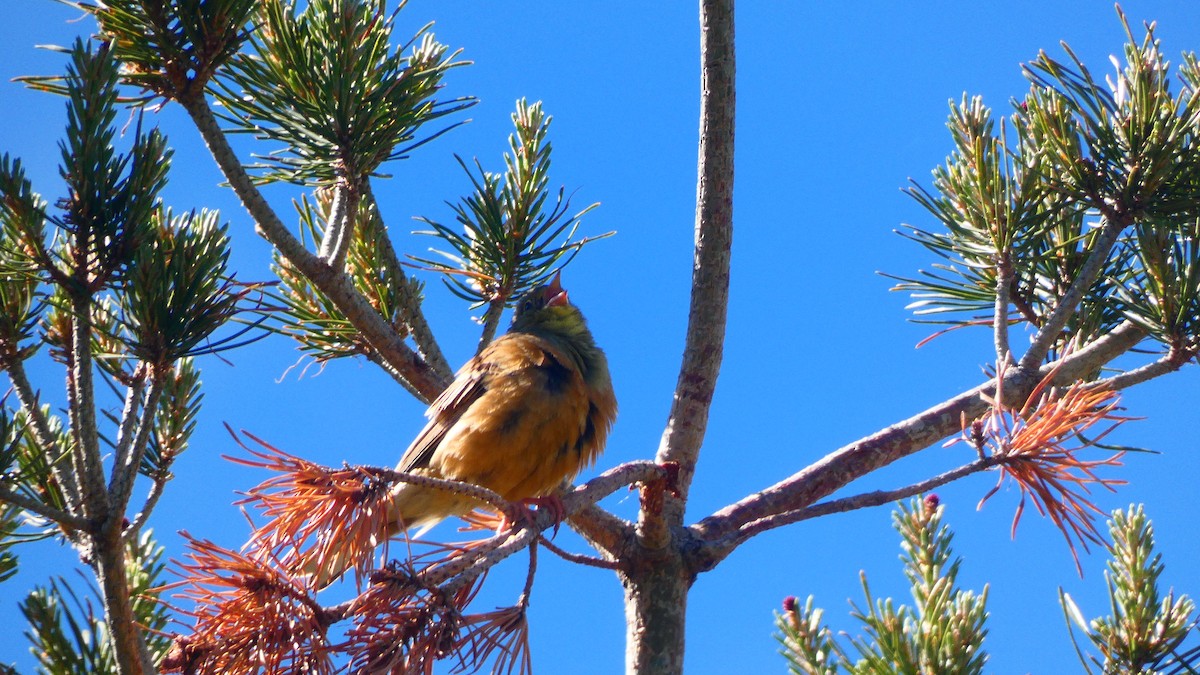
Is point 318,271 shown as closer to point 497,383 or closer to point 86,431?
point 86,431

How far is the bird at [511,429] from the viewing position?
3.49 m

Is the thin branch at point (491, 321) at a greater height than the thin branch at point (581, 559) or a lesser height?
greater

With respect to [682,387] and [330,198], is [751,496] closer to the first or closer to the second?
[682,387]

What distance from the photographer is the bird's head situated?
4791 mm

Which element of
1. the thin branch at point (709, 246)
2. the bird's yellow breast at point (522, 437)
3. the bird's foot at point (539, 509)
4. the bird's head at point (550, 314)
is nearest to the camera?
the bird's foot at point (539, 509)

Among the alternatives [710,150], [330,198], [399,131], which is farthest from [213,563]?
[330,198]

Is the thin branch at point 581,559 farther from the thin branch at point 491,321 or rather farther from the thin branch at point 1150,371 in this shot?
the thin branch at point 1150,371

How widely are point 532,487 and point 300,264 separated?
3.91 ft

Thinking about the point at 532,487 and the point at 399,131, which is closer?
the point at 399,131

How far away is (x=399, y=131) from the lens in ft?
9.46

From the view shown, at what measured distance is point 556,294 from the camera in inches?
198

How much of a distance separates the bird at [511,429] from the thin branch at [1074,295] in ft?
4.60

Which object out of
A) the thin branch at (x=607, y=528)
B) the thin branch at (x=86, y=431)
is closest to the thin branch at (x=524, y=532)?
the thin branch at (x=607, y=528)

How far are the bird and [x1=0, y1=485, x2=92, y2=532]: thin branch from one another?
3.94 feet
